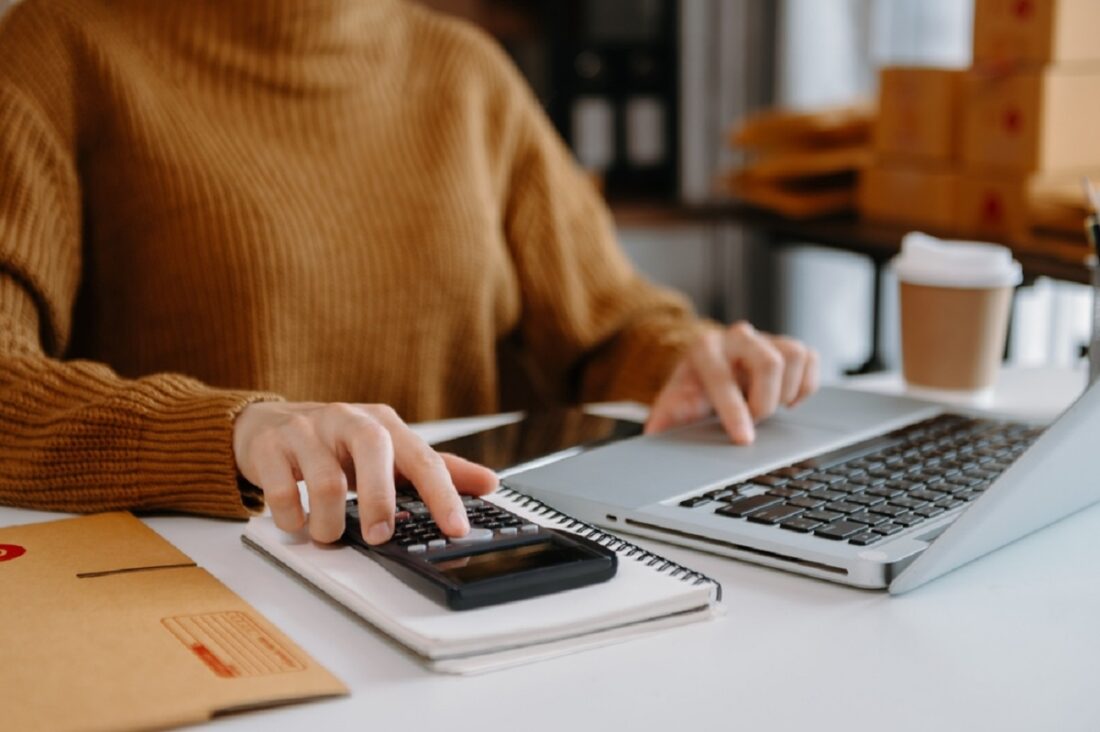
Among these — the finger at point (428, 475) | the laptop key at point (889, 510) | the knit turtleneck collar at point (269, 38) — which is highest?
the knit turtleneck collar at point (269, 38)

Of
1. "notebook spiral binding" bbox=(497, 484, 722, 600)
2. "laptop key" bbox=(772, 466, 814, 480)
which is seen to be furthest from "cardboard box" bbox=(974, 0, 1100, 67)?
"notebook spiral binding" bbox=(497, 484, 722, 600)

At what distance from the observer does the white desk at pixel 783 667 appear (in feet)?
1.74

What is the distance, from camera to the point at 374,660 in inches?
23.0

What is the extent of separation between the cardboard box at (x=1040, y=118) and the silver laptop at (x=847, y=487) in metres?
1.04

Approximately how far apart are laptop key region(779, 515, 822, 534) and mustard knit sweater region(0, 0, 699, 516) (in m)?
0.53

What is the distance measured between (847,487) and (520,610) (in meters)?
0.26

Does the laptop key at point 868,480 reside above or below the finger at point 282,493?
below

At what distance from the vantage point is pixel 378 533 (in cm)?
65

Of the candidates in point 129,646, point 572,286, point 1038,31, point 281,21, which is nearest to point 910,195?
point 1038,31

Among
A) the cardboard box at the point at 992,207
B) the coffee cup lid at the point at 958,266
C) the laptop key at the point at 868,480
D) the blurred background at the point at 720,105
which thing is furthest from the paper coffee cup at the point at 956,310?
the blurred background at the point at 720,105

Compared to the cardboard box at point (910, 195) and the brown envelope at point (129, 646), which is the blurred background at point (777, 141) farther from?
the brown envelope at point (129, 646)

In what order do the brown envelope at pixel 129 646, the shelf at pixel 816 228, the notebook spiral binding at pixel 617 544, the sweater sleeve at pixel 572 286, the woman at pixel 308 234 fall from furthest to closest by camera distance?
the shelf at pixel 816 228 → the sweater sleeve at pixel 572 286 → the woman at pixel 308 234 → the notebook spiral binding at pixel 617 544 → the brown envelope at pixel 129 646

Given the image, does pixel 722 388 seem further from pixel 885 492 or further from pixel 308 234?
pixel 308 234

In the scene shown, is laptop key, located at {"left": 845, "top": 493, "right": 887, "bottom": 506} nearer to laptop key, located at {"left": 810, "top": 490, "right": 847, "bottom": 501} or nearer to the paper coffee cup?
laptop key, located at {"left": 810, "top": 490, "right": 847, "bottom": 501}
